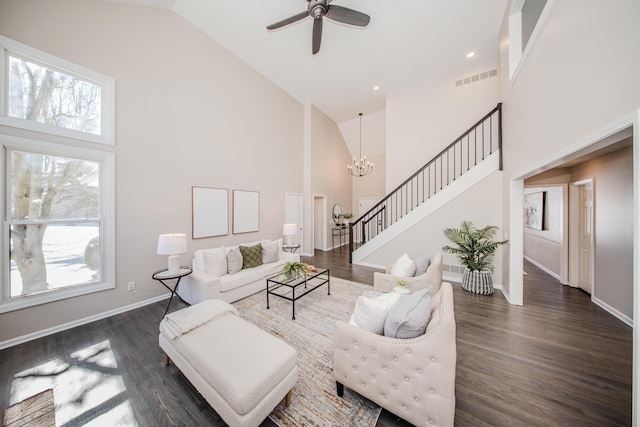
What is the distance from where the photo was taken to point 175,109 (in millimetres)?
3557

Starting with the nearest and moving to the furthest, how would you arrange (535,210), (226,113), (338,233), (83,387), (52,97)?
(83,387), (52,97), (226,113), (535,210), (338,233)

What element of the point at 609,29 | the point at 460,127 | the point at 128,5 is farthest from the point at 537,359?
the point at 128,5

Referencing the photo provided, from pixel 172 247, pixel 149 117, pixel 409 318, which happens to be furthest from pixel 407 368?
pixel 149 117

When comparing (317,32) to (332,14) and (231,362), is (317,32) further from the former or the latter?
(231,362)

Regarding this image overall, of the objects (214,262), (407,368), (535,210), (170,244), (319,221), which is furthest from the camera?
(319,221)

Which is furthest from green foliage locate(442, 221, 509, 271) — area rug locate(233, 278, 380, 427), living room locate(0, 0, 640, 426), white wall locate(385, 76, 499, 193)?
white wall locate(385, 76, 499, 193)

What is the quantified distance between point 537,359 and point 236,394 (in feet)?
9.16

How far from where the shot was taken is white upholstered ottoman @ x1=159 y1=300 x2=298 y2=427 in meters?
1.27

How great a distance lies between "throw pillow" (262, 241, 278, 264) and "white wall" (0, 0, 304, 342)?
35.9 inches

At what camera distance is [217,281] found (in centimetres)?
307

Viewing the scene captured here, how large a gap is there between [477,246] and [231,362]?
410cm

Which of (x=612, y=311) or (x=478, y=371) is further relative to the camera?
(x=612, y=311)

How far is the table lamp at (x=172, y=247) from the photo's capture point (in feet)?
9.15

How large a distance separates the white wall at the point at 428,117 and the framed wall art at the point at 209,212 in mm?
4456
